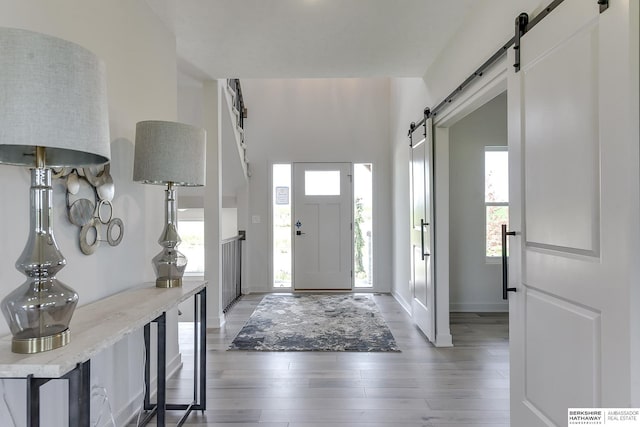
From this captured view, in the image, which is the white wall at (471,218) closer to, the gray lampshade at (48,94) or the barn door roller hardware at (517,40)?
the barn door roller hardware at (517,40)

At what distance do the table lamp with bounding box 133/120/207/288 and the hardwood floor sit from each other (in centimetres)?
92

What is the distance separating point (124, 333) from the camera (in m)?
1.21

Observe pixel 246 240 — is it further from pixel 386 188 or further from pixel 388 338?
pixel 388 338

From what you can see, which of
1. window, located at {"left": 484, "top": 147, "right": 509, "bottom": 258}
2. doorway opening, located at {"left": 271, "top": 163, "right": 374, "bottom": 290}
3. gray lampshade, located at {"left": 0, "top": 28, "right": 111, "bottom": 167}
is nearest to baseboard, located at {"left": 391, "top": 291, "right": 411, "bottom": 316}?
doorway opening, located at {"left": 271, "top": 163, "right": 374, "bottom": 290}

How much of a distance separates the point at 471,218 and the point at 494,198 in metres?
0.38

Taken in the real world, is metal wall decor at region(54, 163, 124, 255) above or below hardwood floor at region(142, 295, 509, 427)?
above

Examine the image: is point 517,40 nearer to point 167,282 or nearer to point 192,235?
point 167,282

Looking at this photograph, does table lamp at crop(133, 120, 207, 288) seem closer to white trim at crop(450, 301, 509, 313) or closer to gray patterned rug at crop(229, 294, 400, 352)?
gray patterned rug at crop(229, 294, 400, 352)

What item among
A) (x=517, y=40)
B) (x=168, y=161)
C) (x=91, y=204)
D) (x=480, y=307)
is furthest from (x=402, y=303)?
(x=91, y=204)

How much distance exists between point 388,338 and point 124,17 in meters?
3.22

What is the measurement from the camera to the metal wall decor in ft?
5.20

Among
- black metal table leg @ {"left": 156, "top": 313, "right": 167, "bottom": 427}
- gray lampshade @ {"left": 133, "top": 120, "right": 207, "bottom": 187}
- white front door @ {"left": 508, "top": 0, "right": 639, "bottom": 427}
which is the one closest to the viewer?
white front door @ {"left": 508, "top": 0, "right": 639, "bottom": 427}

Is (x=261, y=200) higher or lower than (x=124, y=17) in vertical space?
lower

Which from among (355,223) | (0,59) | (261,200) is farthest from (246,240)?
(0,59)
